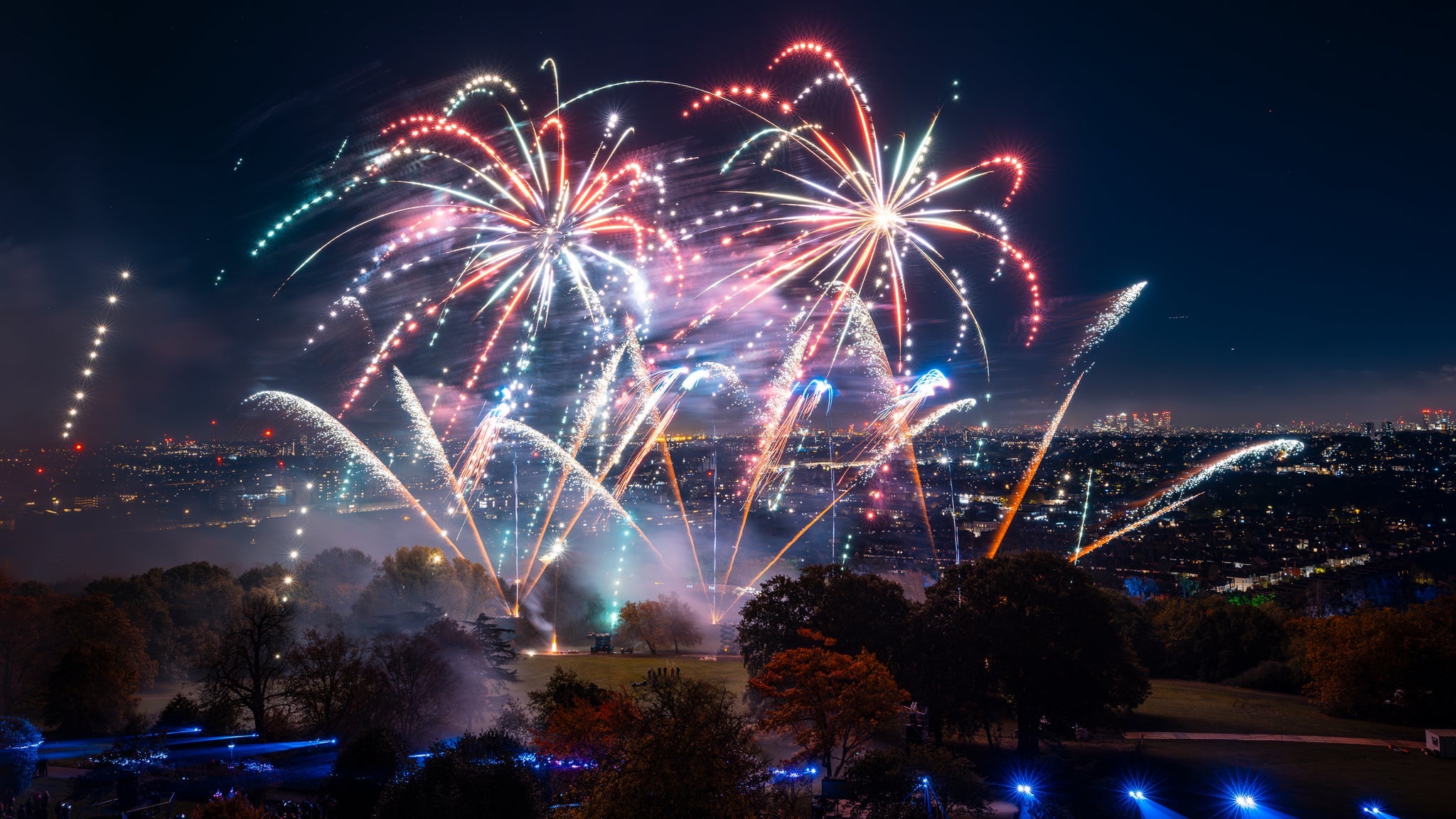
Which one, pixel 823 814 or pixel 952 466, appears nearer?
pixel 823 814

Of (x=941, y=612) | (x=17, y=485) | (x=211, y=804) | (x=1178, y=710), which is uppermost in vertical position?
(x=17, y=485)

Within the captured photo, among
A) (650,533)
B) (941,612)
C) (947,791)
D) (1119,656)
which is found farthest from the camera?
(650,533)

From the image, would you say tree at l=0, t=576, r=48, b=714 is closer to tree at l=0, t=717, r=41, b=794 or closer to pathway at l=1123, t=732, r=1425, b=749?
tree at l=0, t=717, r=41, b=794

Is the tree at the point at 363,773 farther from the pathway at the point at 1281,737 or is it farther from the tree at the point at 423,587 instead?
the tree at the point at 423,587

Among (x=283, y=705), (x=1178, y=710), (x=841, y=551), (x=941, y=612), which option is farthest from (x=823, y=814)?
(x=841, y=551)

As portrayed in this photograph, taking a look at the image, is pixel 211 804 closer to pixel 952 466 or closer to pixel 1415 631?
pixel 1415 631

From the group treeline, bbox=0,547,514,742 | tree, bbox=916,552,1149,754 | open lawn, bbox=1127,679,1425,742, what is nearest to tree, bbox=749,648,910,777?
tree, bbox=916,552,1149,754
